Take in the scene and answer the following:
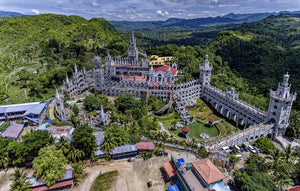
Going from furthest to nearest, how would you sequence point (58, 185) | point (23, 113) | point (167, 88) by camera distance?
point (167, 88) → point (23, 113) → point (58, 185)

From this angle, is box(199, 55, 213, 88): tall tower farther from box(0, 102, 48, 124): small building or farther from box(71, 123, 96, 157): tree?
box(0, 102, 48, 124): small building

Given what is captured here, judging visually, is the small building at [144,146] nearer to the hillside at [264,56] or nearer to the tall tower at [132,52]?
the tall tower at [132,52]

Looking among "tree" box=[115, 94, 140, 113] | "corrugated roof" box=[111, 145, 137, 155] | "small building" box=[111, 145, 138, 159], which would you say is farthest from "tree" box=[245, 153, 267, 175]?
"tree" box=[115, 94, 140, 113]

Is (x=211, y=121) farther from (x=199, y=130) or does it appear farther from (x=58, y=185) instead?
(x=58, y=185)

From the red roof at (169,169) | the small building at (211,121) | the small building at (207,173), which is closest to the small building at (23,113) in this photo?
the red roof at (169,169)

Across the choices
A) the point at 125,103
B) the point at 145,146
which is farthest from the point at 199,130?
the point at 125,103
